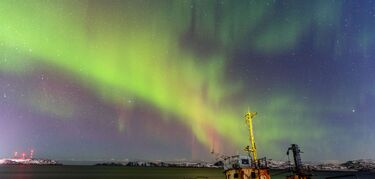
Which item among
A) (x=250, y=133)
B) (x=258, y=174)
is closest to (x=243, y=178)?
(x=258, y=174)

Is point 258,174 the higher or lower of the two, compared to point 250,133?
lower

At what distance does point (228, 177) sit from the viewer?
45.4m

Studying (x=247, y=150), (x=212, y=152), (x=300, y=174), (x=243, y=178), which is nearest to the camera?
(x=300, y=174)

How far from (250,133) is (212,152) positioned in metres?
7.81

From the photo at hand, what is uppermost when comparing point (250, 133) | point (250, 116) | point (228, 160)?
point (250, 116)

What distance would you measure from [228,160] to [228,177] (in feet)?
9.14

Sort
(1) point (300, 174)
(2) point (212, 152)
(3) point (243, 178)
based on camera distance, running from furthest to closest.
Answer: (2) point (212, 152) < (3) point (243, 178) < (1) point (300, 174)

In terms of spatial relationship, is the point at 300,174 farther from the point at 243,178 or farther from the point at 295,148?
the point at 243,178

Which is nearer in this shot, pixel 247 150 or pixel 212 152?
pixel 247 150

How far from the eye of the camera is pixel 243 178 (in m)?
42.4

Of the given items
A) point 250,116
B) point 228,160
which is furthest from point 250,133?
point 228,160

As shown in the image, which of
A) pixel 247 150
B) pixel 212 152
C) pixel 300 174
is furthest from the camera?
pixel 212 152

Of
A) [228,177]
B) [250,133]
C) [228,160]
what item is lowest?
[228,177]

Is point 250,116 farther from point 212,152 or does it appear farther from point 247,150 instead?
point 212,152
